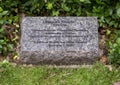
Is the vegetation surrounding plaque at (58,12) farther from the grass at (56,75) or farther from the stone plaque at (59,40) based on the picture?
the grass at (56,75)

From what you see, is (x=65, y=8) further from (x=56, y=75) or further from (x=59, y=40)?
(x=56, y=75)

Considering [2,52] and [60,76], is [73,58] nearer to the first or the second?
[60,76]

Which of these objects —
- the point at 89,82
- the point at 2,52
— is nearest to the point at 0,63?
the point at 2,52

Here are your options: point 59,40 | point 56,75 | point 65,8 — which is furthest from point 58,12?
point 56,75

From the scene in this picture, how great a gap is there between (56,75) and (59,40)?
0.47 meters

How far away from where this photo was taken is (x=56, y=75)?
4.41 metres

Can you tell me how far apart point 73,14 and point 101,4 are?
1.40ft

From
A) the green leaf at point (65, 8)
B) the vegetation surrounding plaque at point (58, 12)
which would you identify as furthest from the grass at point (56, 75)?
the green leaf at point (65, 8)

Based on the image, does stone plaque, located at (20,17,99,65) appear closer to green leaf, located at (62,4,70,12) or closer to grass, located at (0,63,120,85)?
grass, located at (0,63,120,85)

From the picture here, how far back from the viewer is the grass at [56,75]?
431 centimetres

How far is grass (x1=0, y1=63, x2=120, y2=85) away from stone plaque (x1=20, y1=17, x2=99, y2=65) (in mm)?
127

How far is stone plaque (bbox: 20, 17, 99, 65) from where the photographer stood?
14.7ft

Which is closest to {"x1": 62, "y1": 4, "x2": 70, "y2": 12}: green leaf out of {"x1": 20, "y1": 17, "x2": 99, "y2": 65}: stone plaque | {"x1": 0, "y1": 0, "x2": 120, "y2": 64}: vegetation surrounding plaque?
{"x1": 0, "y1": 0, "x2": 120, "y2": 64}: vegetation surrounding plaque

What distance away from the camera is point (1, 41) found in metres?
4.65
